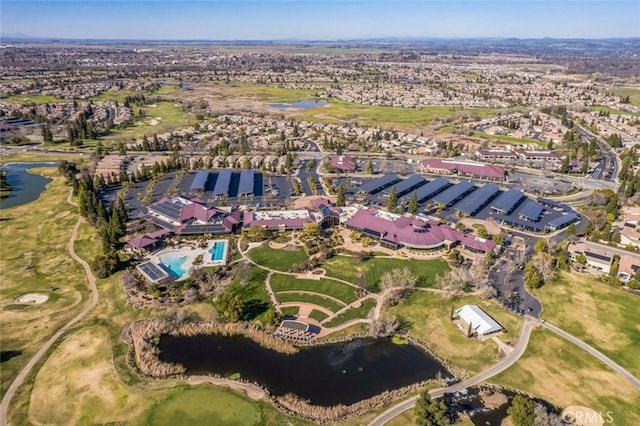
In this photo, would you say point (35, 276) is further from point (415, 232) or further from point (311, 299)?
point (415, 232)

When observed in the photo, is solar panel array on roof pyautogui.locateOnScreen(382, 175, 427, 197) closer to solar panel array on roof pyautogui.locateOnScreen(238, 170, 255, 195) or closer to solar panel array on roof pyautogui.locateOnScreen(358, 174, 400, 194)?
solar panel array on roof pyautogui.locateOnScreen(358, 174, 400, 194)

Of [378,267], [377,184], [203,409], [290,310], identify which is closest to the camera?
[203,409]

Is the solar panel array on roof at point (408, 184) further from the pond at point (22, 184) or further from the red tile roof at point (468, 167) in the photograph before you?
the pond at point (22, 184)

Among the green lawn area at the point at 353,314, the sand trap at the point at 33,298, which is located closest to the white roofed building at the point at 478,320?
the green lawn area at the point at 353,314

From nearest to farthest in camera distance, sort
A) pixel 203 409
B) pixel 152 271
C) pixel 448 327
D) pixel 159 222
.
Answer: pixel 203 409
pixel 448 327
pixel 152 271
pixel 159 222

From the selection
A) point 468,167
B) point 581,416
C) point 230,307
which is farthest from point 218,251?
point 468,167

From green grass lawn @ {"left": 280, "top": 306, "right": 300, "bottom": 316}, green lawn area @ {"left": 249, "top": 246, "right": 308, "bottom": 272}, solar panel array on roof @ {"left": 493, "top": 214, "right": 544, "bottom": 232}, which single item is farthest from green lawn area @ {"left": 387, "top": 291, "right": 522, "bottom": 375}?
solar panel array on roof @ {"left": 493, "top": 214, "right": 544, "bottom": 232}
